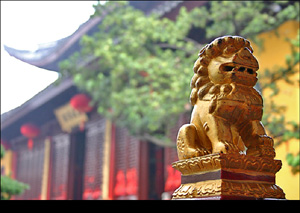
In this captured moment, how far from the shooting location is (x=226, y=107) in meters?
1.35

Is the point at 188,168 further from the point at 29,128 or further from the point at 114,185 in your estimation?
the point at 29,128

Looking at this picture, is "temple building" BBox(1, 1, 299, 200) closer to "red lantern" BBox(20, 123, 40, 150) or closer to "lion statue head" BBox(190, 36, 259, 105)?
"red lantern" BBox(20, 123, 40, 150)

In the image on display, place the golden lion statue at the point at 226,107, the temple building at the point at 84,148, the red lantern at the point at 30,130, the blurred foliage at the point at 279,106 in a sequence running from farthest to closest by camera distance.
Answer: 1. the red lantern at the point at 30,130
2. the temple building at the point at 84,148
3. the blurred foliage at the point at 279,106
4. the golden lion statue at the point at 226,107

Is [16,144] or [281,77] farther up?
[16,144]

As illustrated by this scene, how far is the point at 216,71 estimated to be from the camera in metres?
1.41

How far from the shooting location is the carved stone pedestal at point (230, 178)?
3.91 feet

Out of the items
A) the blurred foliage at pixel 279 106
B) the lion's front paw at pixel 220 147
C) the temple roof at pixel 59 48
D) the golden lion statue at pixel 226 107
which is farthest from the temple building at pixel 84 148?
the lion's front paw at pixel 220 147

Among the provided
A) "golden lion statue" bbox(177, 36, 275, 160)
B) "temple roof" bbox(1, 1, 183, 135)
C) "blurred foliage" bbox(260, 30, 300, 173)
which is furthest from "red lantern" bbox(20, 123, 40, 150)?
"golden lion statue" bbox(177, 36, 275, 160)

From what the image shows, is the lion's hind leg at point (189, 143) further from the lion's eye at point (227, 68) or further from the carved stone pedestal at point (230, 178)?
the lion's eye at point (227, 68)

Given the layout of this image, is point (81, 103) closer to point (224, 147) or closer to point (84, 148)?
point (84, 148)

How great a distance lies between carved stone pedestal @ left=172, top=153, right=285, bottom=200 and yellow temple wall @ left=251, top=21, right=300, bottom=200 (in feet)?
10.1

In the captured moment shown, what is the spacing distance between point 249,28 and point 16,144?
30.5 feet

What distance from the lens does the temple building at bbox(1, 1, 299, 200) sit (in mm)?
5598
